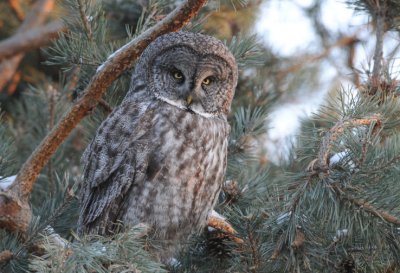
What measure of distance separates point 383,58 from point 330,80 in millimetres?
2552

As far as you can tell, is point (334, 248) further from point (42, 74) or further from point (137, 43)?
point (42, 74)

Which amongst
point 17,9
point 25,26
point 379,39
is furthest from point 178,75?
point 17,9

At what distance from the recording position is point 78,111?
9.44 ft

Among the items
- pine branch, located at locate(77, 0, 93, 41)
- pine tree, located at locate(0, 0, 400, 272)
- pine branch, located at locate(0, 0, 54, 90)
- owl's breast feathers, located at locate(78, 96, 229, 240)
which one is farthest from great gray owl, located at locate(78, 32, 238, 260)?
pine branch, located at locate(0, 0, 54, 90)

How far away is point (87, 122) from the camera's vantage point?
3.54 m

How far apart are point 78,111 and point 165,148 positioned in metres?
0.41

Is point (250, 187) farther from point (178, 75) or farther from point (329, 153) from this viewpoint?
point (329, 153)

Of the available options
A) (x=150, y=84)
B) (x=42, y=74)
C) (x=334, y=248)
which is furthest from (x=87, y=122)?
(x=42, y=74)

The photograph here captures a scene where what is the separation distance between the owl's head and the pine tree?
155 millimetres

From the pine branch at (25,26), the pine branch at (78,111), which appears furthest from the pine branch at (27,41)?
the pine branch at (78,111)

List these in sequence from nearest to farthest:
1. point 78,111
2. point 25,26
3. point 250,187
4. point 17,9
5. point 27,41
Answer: point 78,111 → point 250,187 → point 27,41 → point 25,26 → point 17,9

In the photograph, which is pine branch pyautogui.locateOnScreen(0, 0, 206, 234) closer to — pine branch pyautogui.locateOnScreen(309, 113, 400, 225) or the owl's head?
the owl's head

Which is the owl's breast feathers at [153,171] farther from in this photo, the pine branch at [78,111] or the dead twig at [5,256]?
the dead twig at [5,256]

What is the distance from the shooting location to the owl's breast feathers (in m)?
2.98
